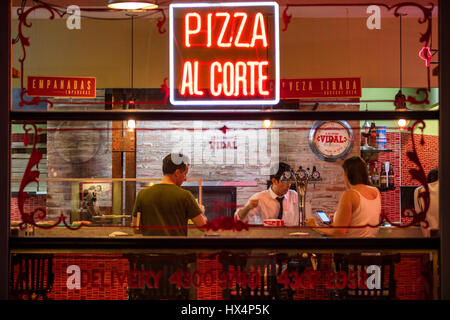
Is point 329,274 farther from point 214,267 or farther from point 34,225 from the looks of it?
point 34,225

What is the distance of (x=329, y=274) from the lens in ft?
11.4

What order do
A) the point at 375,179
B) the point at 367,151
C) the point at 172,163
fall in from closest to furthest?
1. the point at 172,163
2. the point at 375,179
3. the point at 367,151


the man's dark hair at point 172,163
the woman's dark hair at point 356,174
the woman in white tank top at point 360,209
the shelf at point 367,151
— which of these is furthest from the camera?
the shelf at point 367,151

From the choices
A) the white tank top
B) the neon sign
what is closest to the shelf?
the white tank top

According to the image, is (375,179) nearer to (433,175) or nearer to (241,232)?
(433,175)

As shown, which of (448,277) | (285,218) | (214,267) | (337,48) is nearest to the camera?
(448,277)

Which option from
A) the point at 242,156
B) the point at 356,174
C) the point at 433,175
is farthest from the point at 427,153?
the point at 242,156

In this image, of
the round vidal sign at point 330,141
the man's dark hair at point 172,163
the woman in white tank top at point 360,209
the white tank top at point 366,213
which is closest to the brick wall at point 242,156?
the round vidal sign at point 330,141

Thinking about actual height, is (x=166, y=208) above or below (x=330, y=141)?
below

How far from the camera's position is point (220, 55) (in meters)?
3.59

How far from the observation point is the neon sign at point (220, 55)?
11.8 feet

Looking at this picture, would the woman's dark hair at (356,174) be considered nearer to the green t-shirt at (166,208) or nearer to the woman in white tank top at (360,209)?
the woman in white tank top at (360,209)

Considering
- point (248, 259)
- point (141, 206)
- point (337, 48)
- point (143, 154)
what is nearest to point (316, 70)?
point (337, 48)

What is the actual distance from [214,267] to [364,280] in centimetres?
102
